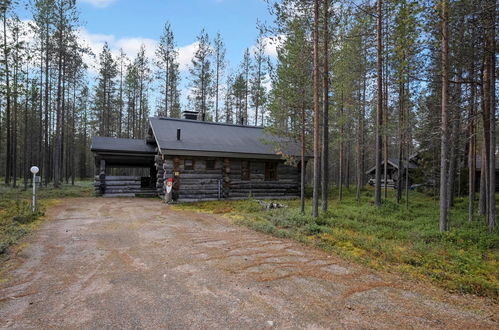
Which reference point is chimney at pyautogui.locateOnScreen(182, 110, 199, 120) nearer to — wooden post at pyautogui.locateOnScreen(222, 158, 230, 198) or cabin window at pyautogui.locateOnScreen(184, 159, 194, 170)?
cabin window at pyautogui.locateOnScreen(184, 159, 194, 170)

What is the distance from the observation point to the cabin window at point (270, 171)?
17294mm

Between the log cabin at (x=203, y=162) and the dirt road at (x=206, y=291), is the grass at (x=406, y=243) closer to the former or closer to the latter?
the dirt road at (x=206, y=291)

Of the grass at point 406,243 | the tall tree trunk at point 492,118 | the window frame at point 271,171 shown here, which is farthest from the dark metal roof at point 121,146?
the tall tree trunk at point 492,118

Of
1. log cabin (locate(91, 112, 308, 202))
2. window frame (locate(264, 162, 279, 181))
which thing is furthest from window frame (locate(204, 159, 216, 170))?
window frame (locate(264, 162, 279, 181))

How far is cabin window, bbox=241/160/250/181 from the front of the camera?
54.5 ft

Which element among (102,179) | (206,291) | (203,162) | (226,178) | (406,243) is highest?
(203,162)

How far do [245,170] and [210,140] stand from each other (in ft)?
8.92

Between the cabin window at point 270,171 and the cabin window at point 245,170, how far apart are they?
4.01ft

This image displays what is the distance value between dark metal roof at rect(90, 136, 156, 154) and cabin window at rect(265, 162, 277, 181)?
7.67 metres

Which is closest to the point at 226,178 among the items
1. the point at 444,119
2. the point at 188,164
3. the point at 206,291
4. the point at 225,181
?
the point at 225,181

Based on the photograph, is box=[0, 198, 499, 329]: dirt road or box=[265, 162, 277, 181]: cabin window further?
box=[265, 162, 277, 181]: cabin window

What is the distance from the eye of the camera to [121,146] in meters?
18.1

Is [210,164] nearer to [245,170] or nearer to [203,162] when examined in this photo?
[203,162]

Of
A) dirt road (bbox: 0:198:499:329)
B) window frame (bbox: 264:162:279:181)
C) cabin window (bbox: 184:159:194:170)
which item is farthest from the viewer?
window frame (bbox: 264:162:279:181)
